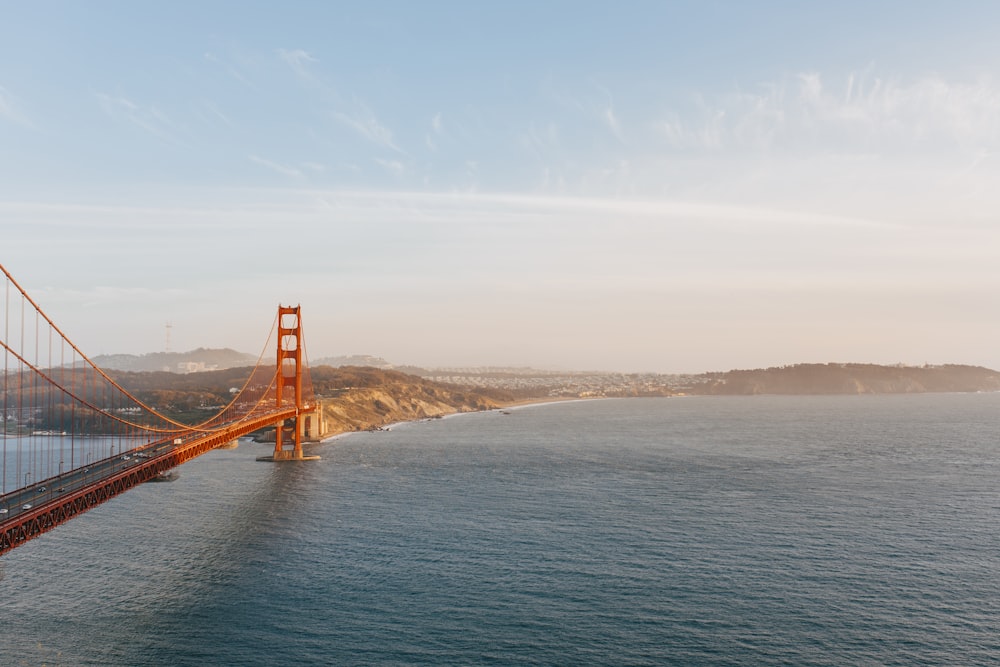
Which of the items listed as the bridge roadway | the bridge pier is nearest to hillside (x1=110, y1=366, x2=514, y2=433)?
the bridge pier

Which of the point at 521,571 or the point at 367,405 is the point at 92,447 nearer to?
the point at 367,405

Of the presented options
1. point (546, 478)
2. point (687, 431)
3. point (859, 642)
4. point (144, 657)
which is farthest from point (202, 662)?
point (687, 431)

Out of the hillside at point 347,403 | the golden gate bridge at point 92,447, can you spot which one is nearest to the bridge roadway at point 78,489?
the golden gate bridge at point 92,447

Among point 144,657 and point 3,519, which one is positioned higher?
point 3,519

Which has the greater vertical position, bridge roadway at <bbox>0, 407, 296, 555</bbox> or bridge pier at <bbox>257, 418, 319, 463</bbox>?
bridge roadway at <bbox>0, 407, 296, 555</bbox>

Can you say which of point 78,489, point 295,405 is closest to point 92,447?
A: point 295,405

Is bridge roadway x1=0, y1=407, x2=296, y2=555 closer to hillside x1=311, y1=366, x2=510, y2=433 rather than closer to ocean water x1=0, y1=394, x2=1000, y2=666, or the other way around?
ocean water x1=0, y1=394, x2=1000, y2=666

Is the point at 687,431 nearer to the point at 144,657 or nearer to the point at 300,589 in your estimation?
the point at 300,589
